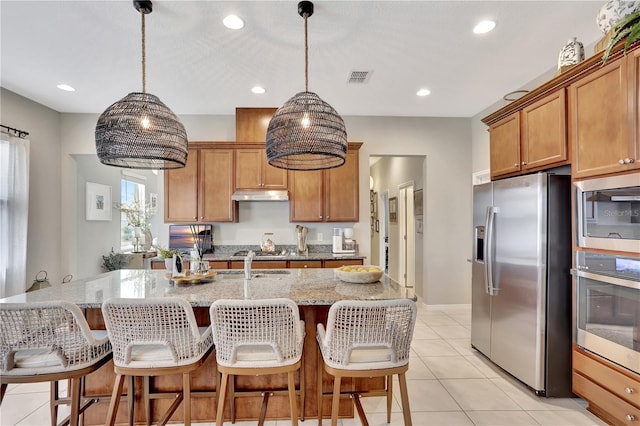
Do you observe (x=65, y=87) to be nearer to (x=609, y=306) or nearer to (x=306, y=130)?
(x=306, y=130)

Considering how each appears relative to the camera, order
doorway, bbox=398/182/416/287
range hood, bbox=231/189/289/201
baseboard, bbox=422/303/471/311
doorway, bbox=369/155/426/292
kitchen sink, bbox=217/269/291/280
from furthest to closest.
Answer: doorway, bbox=398/182/416/287
doorway, bbox=369/155/426/292
baseboard, bbox=422/303/471/311
range hood, bbox=231/189/289/201
kitchen sink, bbox=217/269/291/280

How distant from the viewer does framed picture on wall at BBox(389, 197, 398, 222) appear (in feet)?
21.2

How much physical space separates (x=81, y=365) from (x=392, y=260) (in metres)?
5.85

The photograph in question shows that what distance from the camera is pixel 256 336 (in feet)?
5.26

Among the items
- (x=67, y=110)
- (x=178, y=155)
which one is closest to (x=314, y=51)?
(x=178, y=155)

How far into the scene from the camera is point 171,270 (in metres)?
2.40

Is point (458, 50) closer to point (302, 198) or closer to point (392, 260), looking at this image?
point (302, 198)

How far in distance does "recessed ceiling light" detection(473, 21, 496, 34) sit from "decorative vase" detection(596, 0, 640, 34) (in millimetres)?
674

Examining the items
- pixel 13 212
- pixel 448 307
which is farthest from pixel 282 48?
pixel 448 307

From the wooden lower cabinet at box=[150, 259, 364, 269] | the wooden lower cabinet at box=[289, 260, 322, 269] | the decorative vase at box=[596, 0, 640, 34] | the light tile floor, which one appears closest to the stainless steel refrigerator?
the light tile floor

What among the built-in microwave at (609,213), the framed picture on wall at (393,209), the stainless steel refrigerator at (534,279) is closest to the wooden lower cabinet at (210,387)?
the stainless steel refrigerator at (534,279)

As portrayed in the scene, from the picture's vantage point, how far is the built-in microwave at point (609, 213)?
1.84m

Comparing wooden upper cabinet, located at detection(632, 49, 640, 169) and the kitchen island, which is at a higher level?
wooden upper cabinet, located at detection(632, 49, 640, 169)

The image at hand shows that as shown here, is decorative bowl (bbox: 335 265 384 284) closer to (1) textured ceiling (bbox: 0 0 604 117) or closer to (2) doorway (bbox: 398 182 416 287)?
(1) textured ceiling (bbox: 0 0 604 117)
